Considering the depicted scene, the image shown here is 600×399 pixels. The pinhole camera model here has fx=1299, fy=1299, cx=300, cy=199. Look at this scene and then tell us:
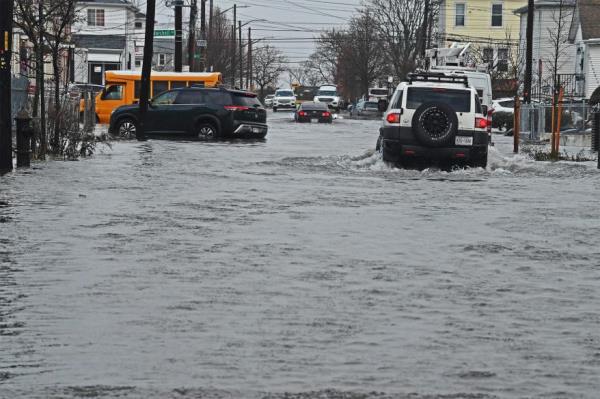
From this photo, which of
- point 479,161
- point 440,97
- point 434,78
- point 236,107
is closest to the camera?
point 440,97

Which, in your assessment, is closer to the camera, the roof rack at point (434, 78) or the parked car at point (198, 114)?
the roof rack at point (434, 78)

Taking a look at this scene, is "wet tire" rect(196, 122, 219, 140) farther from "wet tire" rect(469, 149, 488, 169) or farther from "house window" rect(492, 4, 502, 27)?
"house window" rect(492, 4, 502, 27)

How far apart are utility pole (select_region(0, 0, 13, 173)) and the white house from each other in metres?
74.5

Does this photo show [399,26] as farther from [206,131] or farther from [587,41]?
[206,131]

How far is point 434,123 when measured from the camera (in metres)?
24.3

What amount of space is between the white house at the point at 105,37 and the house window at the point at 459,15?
1010 inches

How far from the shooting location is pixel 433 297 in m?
10.8

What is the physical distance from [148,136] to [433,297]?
28.3 metres

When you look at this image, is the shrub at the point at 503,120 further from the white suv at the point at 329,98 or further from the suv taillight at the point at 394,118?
the suv taillight at the point at 394,118

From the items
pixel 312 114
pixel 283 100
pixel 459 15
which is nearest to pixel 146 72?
pixel 312 114

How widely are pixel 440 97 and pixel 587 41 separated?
44.4m

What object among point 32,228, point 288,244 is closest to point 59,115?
point 32,228

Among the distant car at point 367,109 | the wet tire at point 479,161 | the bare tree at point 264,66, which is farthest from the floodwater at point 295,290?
the bare tree at point 264,66

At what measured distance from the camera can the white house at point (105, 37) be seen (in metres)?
99.2
